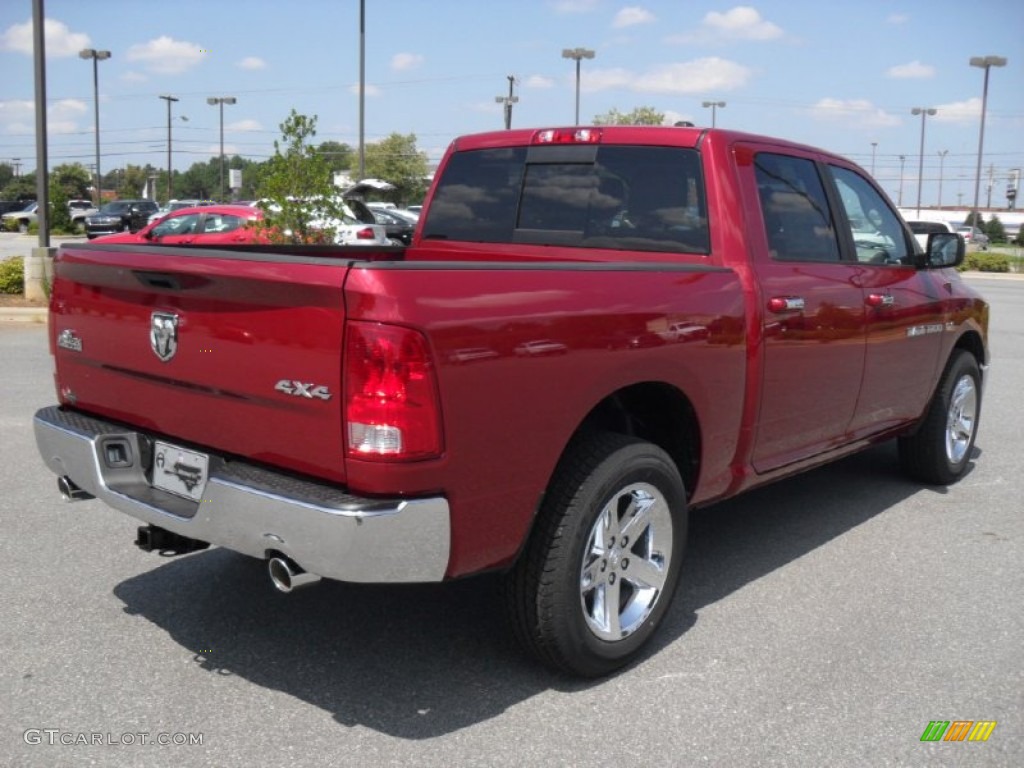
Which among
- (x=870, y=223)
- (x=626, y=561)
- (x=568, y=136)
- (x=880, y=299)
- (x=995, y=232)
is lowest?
(x=626, y=561)

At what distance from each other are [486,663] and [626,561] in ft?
2.02

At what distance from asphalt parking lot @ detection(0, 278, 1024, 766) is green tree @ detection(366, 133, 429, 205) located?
78426 millimetres

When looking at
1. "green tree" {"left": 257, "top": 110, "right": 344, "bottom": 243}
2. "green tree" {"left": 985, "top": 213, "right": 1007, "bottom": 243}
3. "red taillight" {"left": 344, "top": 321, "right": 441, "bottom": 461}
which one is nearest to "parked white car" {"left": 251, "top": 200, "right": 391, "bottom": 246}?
"green tree" {"left": 257, "top": 110, "right": 344, "bottom": 243}

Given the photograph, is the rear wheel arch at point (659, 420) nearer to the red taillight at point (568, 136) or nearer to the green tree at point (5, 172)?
the red taillight at point (568, 136)

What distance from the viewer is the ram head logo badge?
3350 mm

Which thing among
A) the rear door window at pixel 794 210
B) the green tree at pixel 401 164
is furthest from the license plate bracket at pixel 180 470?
the green tree at pixel 401 164

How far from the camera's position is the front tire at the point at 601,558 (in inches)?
132

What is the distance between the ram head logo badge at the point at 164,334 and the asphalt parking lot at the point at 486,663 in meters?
1.10

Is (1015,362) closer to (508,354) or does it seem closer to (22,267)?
(508,354)

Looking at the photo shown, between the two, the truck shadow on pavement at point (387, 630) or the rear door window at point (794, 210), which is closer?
the truck shadow on pavement at point (387, 630)

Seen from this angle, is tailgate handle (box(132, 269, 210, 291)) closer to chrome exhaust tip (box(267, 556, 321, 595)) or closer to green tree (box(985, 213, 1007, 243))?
chrome exhaust tip (box(267, 556, 321, 595))

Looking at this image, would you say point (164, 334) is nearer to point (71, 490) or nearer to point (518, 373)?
point (71, 490)
